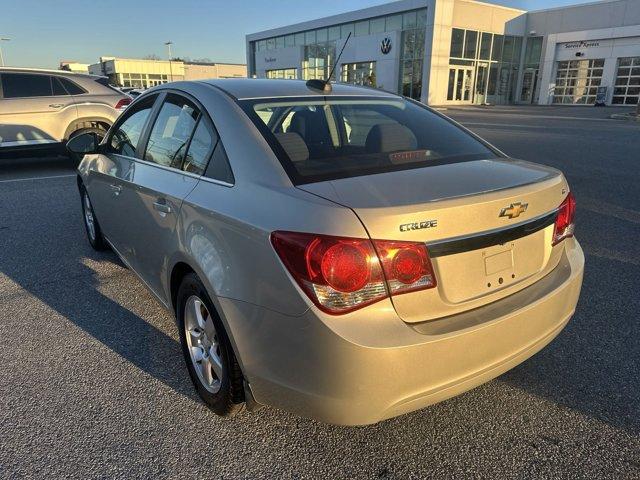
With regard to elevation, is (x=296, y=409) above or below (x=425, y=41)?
below

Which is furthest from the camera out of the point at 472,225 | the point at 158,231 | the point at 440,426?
the point at 158,231

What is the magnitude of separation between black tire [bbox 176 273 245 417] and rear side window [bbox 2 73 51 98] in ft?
28.2

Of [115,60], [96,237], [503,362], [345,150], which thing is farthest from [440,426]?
[115,60]

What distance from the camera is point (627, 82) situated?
34469mm

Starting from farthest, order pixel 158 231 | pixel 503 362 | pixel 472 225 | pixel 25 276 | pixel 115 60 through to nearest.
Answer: pixel 115 60, pixel 25 276, pixel 158 231, pixel 503 362, pixel 472 225

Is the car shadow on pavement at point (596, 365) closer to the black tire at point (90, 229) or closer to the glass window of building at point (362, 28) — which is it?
the black tire at point (90, 229)

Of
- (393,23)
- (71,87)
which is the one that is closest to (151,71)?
(393,23)

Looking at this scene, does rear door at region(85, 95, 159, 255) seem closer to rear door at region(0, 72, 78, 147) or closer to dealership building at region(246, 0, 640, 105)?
rear door at region(0, 72, 78, 147)

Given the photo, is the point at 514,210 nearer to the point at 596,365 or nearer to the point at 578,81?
the point at 596,365

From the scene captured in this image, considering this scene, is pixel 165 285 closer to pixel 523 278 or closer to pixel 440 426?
pixel 440 426

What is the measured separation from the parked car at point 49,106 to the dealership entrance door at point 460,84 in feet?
100

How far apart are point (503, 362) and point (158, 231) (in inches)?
75.7

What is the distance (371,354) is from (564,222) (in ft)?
4.35

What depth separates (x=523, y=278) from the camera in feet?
7.32
